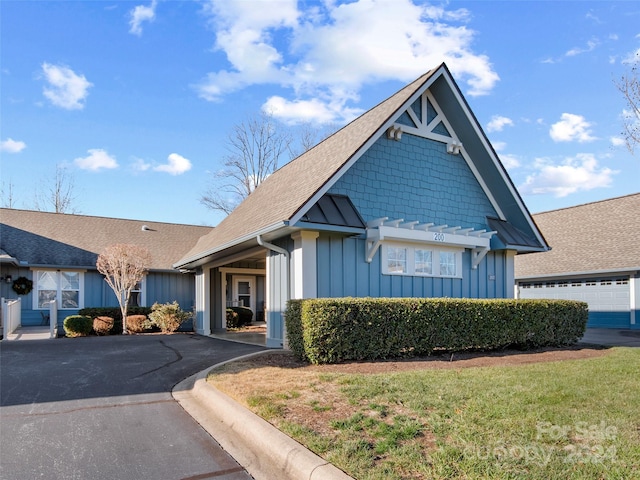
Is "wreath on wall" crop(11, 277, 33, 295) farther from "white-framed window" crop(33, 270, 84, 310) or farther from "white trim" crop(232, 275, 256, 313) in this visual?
"white trim" crop(232, 275, 256, 313)

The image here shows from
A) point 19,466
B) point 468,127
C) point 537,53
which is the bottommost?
point 19,466

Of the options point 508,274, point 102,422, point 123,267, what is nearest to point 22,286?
point 123,267

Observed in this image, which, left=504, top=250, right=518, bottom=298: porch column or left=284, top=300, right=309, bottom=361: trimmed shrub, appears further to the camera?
left=504, top=250, right=518, bottom=298: porch column

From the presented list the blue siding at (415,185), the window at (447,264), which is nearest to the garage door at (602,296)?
the blue siding at (415,185)

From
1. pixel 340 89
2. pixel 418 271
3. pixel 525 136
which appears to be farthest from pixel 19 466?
pixel 340 89

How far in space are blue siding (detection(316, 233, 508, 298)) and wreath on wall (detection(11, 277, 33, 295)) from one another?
13364 mm

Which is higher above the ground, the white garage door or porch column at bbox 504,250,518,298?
porch column at bbox 504,250,518,298

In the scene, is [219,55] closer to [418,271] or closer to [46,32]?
[46,32]

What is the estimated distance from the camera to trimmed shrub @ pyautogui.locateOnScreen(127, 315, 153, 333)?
17.3 m

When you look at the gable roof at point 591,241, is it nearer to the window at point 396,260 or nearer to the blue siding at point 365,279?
the blue siding at point 365,279

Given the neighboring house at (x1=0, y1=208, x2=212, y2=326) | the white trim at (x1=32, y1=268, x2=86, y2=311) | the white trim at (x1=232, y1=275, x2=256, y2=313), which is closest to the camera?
the neighboring house at (x1=0, y1=208, x2=212, y2=326)

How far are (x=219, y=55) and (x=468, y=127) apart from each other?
369 inches

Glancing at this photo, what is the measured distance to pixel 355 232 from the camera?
10336 millimetres

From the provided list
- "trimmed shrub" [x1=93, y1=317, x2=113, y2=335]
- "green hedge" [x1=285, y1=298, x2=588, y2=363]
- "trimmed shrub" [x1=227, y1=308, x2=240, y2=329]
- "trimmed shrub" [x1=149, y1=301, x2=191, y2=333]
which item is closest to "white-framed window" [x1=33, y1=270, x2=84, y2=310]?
"trimmed shrub" [x1=93, y1=317, x2=113, y2=335]
